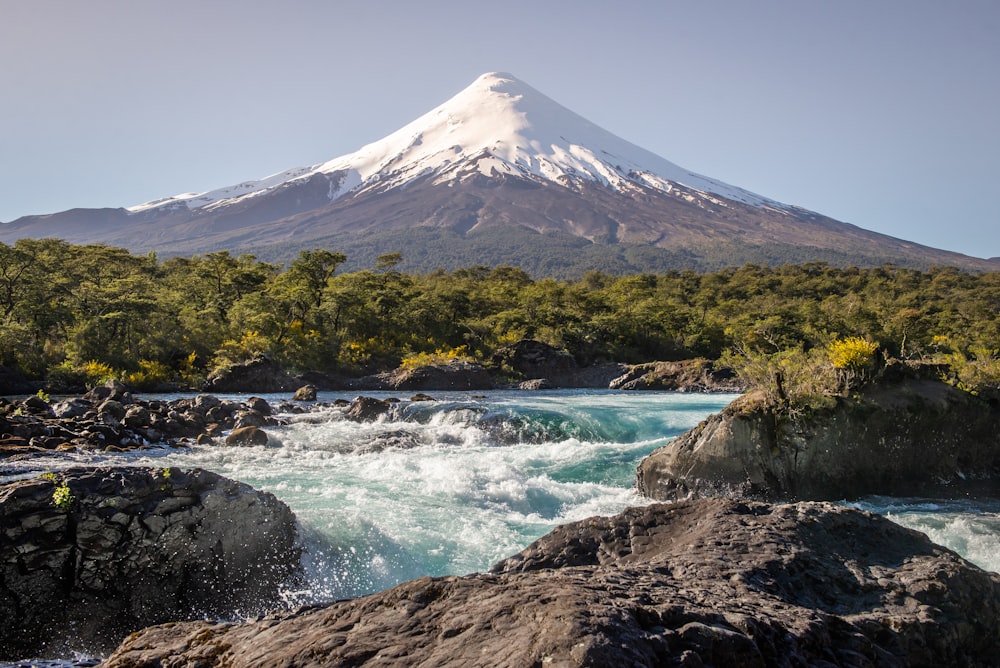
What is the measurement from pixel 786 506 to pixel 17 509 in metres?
5.63

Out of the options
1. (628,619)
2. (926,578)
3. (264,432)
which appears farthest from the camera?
(264,432)

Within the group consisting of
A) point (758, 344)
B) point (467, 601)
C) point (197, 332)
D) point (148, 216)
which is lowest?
point (758, 344)

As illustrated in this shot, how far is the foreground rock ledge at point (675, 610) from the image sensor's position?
225cm

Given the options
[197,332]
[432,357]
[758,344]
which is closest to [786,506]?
[432,357]

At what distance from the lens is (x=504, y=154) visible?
161375mm

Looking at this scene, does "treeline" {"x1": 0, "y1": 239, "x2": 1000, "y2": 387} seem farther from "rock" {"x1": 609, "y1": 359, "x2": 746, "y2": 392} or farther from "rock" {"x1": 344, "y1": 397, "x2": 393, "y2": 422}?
"rock" {"x1": 344, "y1": 397, "x2": 393, "y2": 422}

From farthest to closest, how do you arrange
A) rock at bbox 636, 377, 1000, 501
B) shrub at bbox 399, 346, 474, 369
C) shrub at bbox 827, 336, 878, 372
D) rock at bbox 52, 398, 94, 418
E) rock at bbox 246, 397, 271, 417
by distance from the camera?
shrub at bbox 399, 346, 474, 369, rock at bbox 246, 397, 271, 417, rock at bbox 52, 398, 94, 418, shrub at bbox 827, 336, 878, 372, rock at bbox 636, 377, 1000, 501

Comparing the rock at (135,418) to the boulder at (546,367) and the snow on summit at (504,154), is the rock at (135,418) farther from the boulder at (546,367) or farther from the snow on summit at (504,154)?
the snow on summit at (504,154)

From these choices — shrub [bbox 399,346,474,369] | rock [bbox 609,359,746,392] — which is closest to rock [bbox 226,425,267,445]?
shrub [bbox 399,346,474,369]

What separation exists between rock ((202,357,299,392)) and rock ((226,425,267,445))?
12.1m

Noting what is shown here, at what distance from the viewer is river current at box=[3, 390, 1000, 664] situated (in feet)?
21.3

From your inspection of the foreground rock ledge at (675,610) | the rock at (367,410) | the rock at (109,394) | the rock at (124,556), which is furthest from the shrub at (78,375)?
the foreground rock ledge at (675,610)

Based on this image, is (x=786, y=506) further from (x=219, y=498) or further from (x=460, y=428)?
(x=460, y=428)

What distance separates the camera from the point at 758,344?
3491 centimetres
